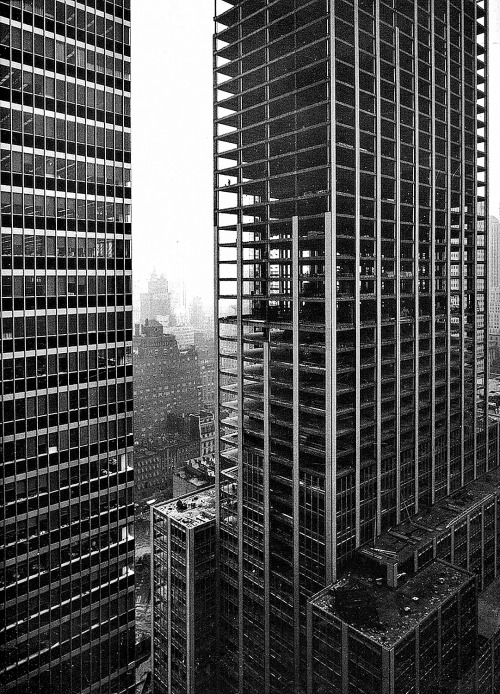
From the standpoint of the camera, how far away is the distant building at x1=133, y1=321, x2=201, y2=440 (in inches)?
1220

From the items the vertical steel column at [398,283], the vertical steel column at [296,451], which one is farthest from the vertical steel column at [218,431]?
the vertical steel column at [398,283]

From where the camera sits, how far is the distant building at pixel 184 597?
15062mm

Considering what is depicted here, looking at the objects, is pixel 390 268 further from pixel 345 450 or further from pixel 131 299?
pixel 131 299

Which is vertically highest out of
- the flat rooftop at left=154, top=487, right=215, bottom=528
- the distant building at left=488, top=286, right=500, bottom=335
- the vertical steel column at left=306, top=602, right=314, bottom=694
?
the distant building at left=488, top=286, right=500, bottom=335

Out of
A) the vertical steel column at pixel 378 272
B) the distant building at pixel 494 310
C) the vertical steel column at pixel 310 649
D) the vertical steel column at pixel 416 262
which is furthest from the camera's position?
the distant building at pixel 494 310

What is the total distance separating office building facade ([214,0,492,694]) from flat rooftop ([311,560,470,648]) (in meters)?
0.89

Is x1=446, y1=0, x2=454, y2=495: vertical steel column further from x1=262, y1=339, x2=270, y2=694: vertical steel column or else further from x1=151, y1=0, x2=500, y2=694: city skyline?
x1=262, y1=339, x2=270, y2=694: vertical steel column

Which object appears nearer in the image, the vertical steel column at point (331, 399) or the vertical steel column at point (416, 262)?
the vertical steel column at point (331, 399)

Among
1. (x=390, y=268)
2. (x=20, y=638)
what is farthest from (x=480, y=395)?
(x=20, y=638)

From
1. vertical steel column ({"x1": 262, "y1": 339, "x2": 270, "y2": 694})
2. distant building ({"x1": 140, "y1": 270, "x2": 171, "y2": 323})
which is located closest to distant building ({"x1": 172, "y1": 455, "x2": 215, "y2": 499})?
distant building ({"x1": 140, "y1": 270, "x2": 171, "y2": 323})

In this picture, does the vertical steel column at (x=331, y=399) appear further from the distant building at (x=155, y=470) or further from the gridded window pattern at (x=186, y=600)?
the distant building at (x=155, y=470)

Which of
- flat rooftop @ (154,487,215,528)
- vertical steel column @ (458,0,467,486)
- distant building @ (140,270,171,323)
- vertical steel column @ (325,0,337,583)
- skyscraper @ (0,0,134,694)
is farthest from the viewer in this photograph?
distant building @ (140,270,171,323)

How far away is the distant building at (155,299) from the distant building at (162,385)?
2.55m

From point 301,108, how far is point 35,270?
7.39 meters
